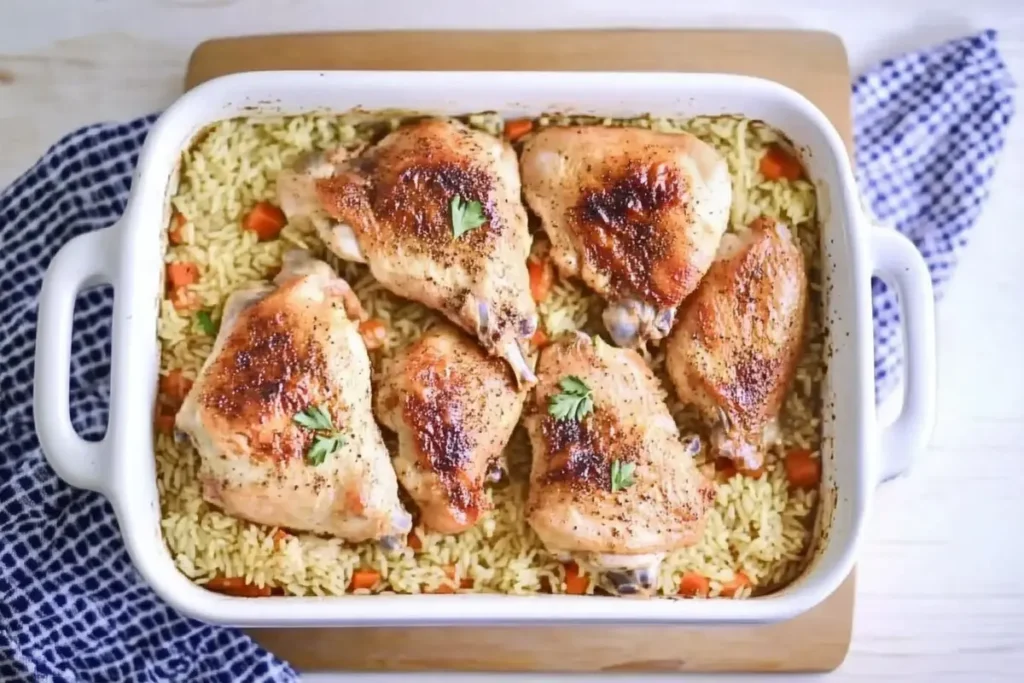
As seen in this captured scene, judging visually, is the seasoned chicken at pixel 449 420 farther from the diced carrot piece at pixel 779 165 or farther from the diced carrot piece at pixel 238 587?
the diced carrot piece at pixel 779 165

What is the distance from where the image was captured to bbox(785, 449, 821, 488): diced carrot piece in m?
2.48

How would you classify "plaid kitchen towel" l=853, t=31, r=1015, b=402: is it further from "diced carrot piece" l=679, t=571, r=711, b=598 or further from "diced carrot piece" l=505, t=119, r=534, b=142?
"diced carrot piece" l=679, t=571, r=711, b=598

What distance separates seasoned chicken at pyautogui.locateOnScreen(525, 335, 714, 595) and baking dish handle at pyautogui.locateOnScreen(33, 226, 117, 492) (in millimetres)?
920

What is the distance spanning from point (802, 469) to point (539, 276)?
0.73 m

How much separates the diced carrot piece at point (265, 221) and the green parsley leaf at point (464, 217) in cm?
41

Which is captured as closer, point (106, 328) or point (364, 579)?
point (364, 579)

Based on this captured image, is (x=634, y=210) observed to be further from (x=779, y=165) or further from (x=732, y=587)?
(x=732, y=587)

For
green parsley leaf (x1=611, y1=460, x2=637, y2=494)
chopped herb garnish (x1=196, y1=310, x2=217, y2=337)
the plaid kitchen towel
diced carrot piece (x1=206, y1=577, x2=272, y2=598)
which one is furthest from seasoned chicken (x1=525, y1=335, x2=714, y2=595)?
the plaid kitchen towel

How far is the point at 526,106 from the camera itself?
243cm

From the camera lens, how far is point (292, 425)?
2322 mm

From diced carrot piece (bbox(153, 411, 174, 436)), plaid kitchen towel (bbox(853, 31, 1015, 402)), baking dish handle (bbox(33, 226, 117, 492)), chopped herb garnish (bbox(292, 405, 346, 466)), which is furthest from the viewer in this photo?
plaid kitchen towel (bbox(853, 31, 1015, 402))

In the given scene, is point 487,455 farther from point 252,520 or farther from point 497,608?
point 252,520

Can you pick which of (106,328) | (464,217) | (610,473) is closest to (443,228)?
(464,217)

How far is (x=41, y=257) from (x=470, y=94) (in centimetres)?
110
